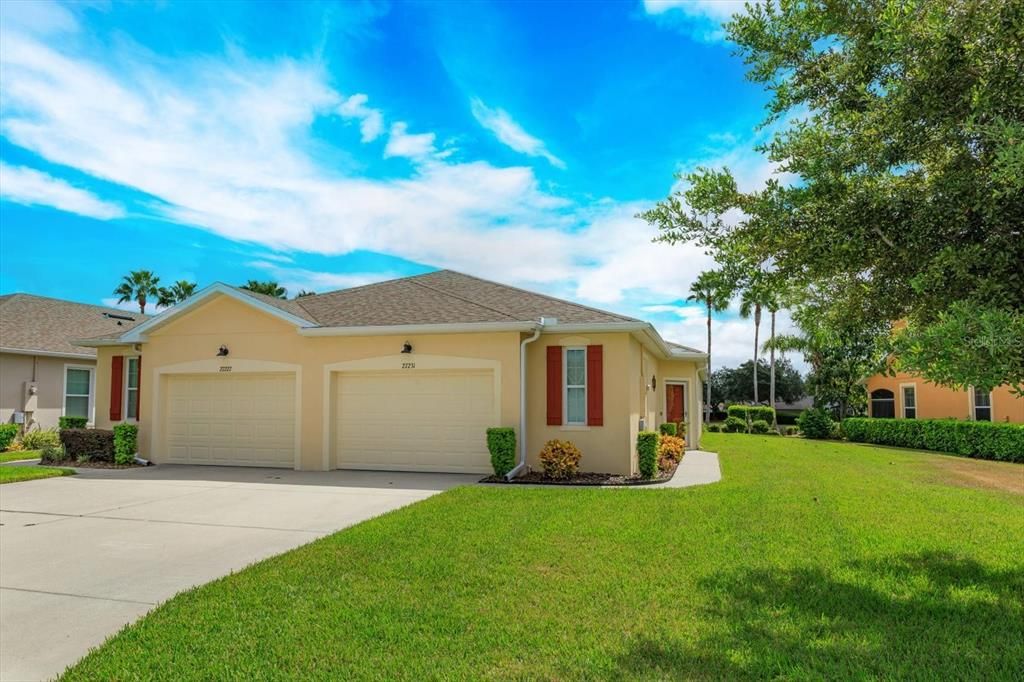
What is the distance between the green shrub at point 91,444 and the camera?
1484 centimetres

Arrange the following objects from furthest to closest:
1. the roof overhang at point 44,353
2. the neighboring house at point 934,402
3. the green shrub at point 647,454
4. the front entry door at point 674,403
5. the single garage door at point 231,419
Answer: the neighboring house at point 934,402 < the front entry door at point 674,403 < the roof overhang at point 44,353 < the single garage door at point 231,419 < the green shrub at point 647,454

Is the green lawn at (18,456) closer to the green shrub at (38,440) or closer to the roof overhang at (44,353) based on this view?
the green shrub at (38,440)

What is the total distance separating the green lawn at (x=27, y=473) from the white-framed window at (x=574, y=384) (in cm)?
1081

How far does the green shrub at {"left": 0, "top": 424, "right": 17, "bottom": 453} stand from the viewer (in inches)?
702

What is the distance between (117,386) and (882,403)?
31.6 metres

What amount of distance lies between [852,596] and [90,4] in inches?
526

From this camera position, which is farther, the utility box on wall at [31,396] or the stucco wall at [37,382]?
the utility box on wall at [31,396]

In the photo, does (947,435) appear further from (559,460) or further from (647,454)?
(559,460)

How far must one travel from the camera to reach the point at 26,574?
19.5 ft

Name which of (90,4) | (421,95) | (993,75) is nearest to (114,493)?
(90,4)

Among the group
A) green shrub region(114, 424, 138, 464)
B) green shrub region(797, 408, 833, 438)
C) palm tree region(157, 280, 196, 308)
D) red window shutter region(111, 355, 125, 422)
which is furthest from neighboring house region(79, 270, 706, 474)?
palm tree region(157, 280, 196, 308)

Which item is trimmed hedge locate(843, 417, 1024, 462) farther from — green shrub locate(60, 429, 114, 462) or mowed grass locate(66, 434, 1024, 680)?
green shrub locate(60, 429, 114, 462)

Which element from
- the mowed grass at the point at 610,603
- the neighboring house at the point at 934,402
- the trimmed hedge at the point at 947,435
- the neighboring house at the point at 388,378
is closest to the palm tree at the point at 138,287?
the neighboring house at the point at 388,378

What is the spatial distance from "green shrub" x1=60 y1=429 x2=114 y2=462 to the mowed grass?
1053 cm
